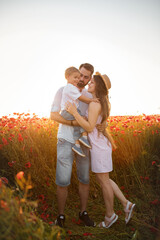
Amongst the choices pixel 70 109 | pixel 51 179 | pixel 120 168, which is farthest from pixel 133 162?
pixel 70 109

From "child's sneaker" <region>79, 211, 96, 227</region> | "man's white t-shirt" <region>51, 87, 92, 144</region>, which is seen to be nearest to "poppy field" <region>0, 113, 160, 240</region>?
"child's sneaker" <region>79, 211, 96, 227</region>

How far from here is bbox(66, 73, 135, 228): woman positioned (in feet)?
8.70

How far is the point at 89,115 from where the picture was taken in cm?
264

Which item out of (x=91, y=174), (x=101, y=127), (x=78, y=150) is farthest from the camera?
(x=91, y=174)

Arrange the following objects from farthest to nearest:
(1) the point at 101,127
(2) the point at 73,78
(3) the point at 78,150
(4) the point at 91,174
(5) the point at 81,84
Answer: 1. (4) the point at 91,174
2. (5) the point at 81,84
3. (2) the point at 73,78
4. (1) the point at 101,127
5. (3) the point at 78,150

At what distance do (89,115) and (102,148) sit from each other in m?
0.52

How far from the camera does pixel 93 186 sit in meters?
3.74

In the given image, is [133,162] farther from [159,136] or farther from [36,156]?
[36,156]

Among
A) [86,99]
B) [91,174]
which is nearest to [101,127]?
[86,99]

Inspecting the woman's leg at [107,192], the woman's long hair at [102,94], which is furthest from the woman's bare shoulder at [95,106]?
the woman's leg at [107,192]

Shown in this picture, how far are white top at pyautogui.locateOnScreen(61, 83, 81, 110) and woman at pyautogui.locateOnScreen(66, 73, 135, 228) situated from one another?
10 centimetres

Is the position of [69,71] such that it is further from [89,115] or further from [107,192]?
[107,192]

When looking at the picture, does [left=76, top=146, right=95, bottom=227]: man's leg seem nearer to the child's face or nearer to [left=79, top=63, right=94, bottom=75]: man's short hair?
the child's face

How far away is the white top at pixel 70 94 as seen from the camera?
270cm
